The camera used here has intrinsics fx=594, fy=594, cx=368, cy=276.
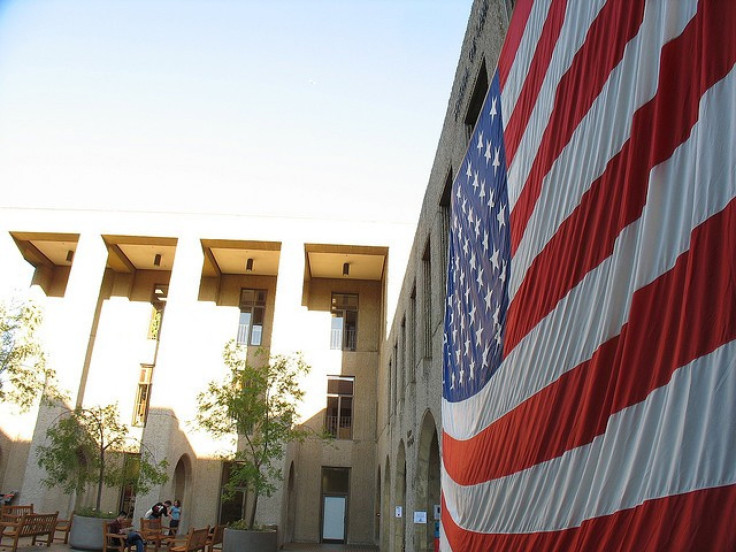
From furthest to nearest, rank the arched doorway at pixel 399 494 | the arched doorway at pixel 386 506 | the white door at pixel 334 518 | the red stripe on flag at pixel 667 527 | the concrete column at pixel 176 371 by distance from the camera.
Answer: the white door at pixel 334 518
the concrete column at pixel 176 371
the arched doorway at pixel 386 506
the arched doorway at pixel 399 494
the red stripe on flag at pixel 667 527

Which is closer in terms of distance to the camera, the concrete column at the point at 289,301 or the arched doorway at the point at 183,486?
the concrete column at the point at 289,301

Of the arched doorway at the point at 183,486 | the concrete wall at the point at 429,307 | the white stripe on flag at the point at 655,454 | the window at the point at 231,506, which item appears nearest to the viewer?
the white stripe on flag at the point at 655,454

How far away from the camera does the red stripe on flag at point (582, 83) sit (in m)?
3.59

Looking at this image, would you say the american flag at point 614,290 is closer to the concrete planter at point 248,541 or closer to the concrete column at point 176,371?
the concrete planter at point 248,541

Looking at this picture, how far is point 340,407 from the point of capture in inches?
1059

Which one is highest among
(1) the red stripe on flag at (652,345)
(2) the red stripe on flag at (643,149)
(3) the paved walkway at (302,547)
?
(2) the red stripe on flag at (643,149)

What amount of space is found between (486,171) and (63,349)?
22.2 meters

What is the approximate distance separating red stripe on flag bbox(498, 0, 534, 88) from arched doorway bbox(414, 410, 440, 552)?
709cm

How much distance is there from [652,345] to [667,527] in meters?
0.82

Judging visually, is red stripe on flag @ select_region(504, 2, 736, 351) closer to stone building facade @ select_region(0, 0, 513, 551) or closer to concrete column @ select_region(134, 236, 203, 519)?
stone building facade @ select_region(0, 0, 513, 551)

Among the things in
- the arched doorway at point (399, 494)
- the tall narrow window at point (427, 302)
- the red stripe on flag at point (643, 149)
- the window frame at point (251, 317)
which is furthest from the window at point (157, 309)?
the red stripe on flag at point (643, 149)

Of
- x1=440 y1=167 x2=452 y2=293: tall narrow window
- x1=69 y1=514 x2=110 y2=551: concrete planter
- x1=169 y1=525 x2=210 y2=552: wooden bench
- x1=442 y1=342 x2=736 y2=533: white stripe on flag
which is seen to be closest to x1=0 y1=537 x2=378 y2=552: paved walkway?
x1=69 y1=514 x2=110 y2=551: concrete planter

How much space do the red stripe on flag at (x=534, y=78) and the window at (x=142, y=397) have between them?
24.6 metres

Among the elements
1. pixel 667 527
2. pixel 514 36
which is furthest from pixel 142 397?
pixel 667 527
